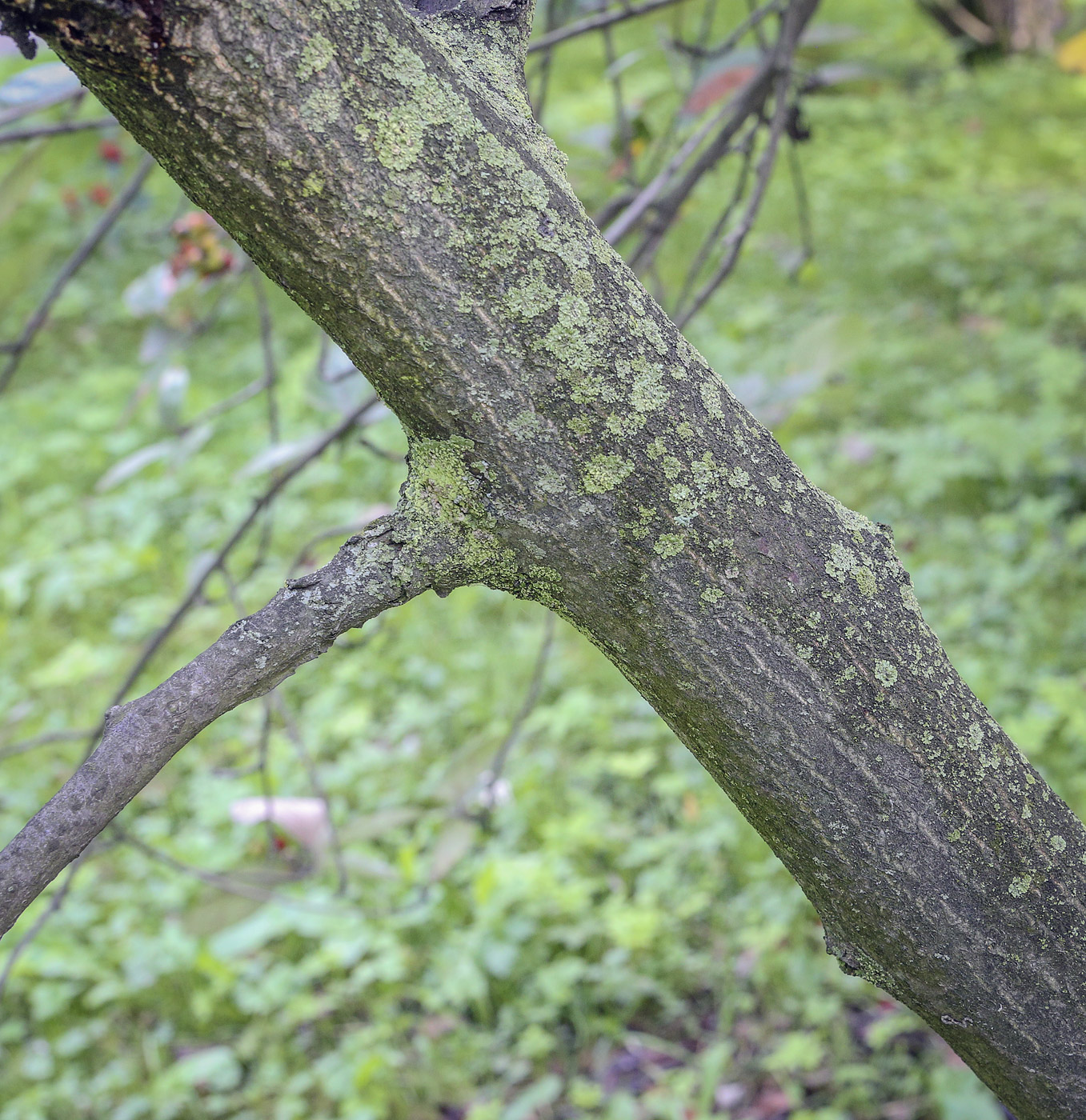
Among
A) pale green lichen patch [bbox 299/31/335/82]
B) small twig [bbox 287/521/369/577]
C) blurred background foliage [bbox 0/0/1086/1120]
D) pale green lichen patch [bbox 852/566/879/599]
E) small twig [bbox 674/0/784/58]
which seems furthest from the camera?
blurred background foliage [bbox 0/0/1086/1120]

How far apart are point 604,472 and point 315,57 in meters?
0.27

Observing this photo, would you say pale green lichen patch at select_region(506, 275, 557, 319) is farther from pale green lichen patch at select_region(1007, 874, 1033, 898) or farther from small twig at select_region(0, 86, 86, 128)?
small twig at select_region(0, 86, 86, 128)

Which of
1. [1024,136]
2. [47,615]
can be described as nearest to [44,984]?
[47,615]

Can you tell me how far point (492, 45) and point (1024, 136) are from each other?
587cm

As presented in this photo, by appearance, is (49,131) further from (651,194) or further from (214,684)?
(214,684)

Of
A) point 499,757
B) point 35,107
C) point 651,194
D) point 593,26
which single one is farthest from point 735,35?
point 499,757

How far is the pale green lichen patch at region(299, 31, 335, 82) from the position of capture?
0.51m

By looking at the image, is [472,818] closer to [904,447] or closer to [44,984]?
[44,984]

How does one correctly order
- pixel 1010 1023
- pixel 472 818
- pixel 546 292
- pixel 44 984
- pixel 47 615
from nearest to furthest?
pixel 546 292 → pixel 1010 1023 → pixel 472 818 → pixel 44 984 → pixel 47 615

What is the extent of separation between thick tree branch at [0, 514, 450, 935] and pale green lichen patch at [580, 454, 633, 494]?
4.1 inches

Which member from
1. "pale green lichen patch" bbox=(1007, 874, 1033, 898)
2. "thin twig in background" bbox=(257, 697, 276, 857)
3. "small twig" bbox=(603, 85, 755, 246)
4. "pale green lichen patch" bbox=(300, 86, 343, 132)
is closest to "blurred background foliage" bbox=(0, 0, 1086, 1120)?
"thin twig in background" bbox=(257, 697, 276, 857)

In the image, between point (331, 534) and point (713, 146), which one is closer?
point (331, 534)

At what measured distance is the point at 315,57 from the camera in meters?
0.52

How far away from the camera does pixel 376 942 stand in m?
2.27
